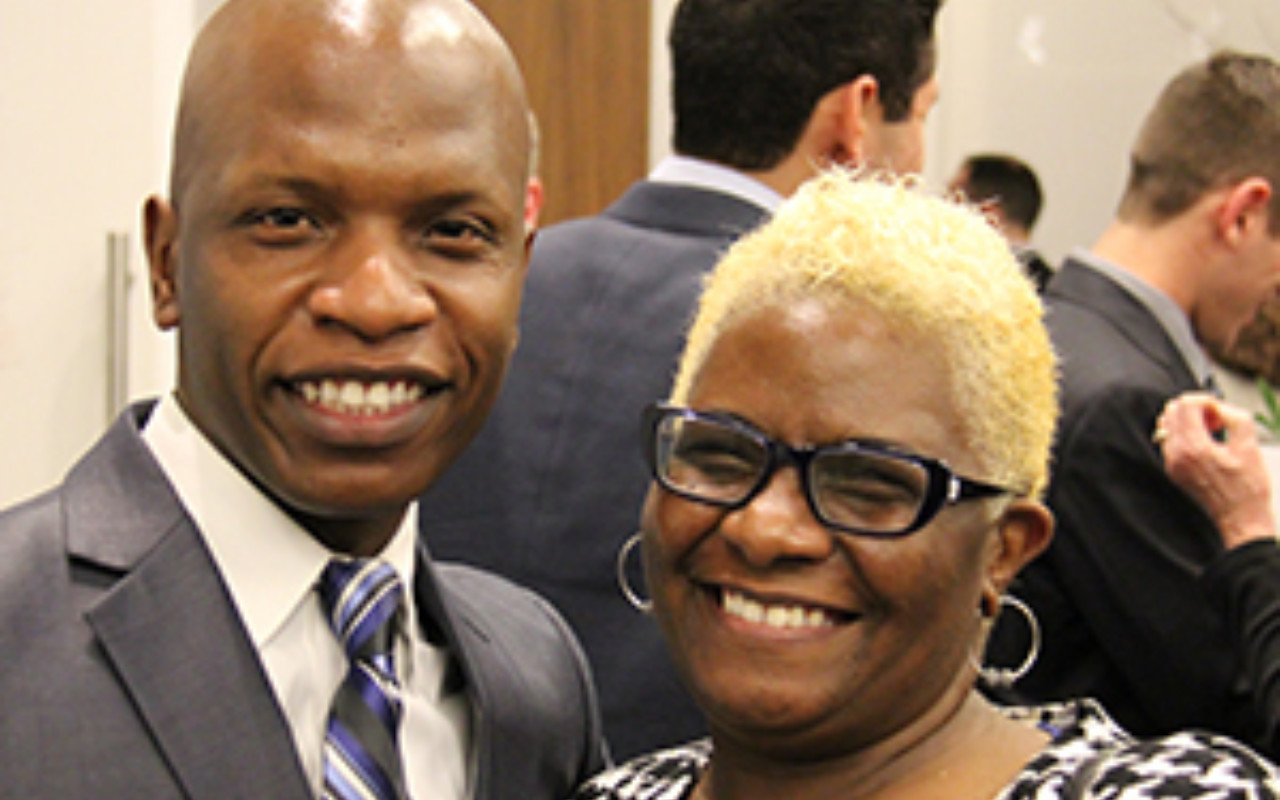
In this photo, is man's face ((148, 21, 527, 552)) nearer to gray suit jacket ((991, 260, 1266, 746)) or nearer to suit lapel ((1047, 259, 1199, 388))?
gray suit jacket ((991, 260, 1266, 746))

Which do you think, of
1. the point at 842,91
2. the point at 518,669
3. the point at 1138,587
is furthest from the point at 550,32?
the point at 518,669

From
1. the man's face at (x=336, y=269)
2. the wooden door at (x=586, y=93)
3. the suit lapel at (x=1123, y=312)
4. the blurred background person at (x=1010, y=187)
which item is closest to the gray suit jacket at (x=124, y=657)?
the man's face at (x=336, y=269)

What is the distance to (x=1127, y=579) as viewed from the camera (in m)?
2.36

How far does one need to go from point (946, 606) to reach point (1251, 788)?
29 cm

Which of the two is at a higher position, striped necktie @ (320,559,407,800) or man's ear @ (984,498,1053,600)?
man's ear @ (984,498,1053,600)

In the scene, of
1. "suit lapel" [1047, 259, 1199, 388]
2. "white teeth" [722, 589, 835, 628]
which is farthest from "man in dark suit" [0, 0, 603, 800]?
"suit lapel" [1047, 259, 1199, 388]

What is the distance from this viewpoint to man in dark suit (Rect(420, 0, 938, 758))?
2.23 m

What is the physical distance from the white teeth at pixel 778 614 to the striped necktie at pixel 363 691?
335 mm

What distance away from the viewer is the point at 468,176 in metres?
1.43

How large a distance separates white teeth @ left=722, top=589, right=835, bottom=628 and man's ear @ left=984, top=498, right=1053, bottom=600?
18 cm

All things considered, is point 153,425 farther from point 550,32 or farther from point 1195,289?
point 550,32

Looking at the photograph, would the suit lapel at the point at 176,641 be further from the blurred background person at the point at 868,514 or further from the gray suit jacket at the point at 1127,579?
the gray suit jacket at the point at 1127,579

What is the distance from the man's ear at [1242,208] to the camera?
107 inches

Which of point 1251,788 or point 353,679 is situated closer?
point 1251,788
